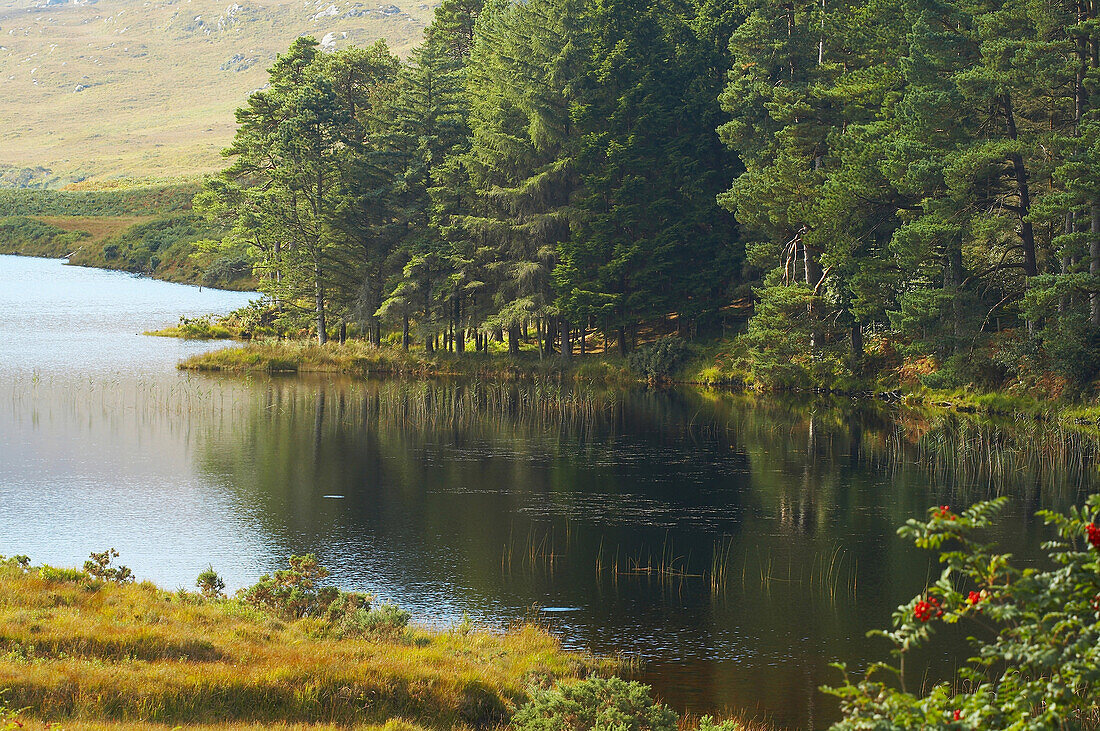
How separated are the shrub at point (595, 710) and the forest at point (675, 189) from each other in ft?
105

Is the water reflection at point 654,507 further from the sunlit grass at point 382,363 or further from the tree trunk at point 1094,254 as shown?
the sunlit grass at point 382,363

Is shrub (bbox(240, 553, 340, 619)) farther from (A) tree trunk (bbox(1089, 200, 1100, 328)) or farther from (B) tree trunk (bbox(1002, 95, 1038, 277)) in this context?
(B) tree trunk (bbox(1002, 95, 1038, 277))

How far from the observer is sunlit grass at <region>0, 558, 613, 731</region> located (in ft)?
39.6

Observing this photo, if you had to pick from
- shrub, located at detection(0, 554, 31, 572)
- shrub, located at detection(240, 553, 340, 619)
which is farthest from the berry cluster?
shrub, located at detection(0, 554, 31, 572)

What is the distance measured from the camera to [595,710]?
1247 centimetres

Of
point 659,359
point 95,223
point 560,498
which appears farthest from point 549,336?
point 95,223

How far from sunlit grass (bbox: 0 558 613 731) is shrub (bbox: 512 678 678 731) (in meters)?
1.17

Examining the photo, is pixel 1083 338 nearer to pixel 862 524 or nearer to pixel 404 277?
pixel 862 524

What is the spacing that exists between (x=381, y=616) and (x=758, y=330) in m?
35.1

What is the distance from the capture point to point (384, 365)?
58344mm

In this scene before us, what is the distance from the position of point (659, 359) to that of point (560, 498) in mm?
27265

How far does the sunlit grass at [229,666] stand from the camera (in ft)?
39.6

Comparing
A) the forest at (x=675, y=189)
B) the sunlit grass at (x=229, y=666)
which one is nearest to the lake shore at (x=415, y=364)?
the forest at (x=675, y=189)

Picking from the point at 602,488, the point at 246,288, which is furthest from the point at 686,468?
the point at 246,288
